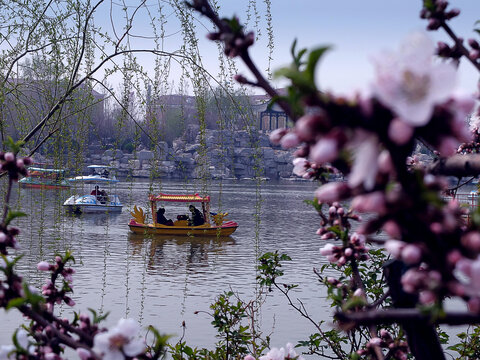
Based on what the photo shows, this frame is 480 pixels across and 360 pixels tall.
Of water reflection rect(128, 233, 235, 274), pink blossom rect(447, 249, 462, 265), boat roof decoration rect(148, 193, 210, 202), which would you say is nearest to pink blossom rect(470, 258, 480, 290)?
pink blossom rect(447, 249, 462, 265)

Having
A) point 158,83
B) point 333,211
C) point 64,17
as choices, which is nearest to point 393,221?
point 333,211

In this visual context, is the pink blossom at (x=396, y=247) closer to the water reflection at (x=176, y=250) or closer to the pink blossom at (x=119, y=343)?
the pink blossom at (x=119, y=343)

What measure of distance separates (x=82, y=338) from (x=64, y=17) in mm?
4406

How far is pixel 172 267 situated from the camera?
58.0 ft

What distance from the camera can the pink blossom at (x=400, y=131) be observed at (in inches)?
21.9

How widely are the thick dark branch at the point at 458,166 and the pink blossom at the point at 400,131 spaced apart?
61cm

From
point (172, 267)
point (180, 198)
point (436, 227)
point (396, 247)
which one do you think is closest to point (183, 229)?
point (180, 198)

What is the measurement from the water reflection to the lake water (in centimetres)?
4

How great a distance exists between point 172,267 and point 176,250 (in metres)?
3.54

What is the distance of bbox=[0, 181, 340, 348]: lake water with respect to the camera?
858 cm

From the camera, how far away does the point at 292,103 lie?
680mm

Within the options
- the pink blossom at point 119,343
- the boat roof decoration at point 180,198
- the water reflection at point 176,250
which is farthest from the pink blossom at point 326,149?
the water reflection at point 176,250

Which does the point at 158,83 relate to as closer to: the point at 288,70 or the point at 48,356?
the point at 48,356

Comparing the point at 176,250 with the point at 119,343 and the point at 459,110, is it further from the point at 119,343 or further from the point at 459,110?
the point at 459,110
